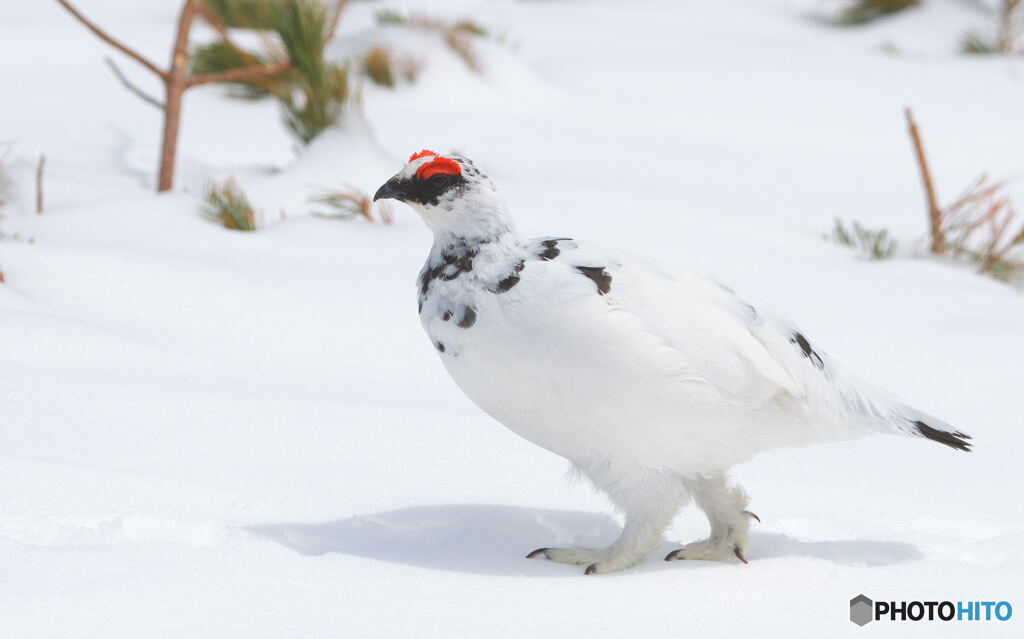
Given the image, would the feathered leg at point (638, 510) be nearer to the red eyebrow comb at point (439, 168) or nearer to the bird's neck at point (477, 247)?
the bird's neck at point (477, 247)

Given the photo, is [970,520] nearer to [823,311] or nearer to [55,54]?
[823,311]

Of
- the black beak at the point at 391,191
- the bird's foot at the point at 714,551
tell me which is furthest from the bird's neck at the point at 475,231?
the bird's foot at the point at 714,551

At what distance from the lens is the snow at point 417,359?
2.05 meters

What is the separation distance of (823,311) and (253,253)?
7.03 feet

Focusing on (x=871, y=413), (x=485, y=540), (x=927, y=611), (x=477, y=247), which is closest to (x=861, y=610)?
(x=927, y=611)

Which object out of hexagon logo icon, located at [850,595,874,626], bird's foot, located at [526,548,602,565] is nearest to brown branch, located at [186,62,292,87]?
bird's foot, located at [526,548,602,565]

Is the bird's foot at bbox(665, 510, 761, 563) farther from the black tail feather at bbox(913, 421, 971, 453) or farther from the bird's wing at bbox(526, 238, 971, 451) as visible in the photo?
the black tail feather at bbox(913, 421, 971, 453)

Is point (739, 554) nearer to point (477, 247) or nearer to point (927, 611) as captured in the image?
point (927, 611)

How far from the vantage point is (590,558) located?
2344 mm

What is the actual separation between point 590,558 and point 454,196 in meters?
0.77

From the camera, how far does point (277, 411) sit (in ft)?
9.84

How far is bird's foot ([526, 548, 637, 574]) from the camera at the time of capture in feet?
7.50

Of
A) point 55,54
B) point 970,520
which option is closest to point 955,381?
point 970,520

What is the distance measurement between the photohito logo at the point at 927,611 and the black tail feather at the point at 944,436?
38 centimetres
